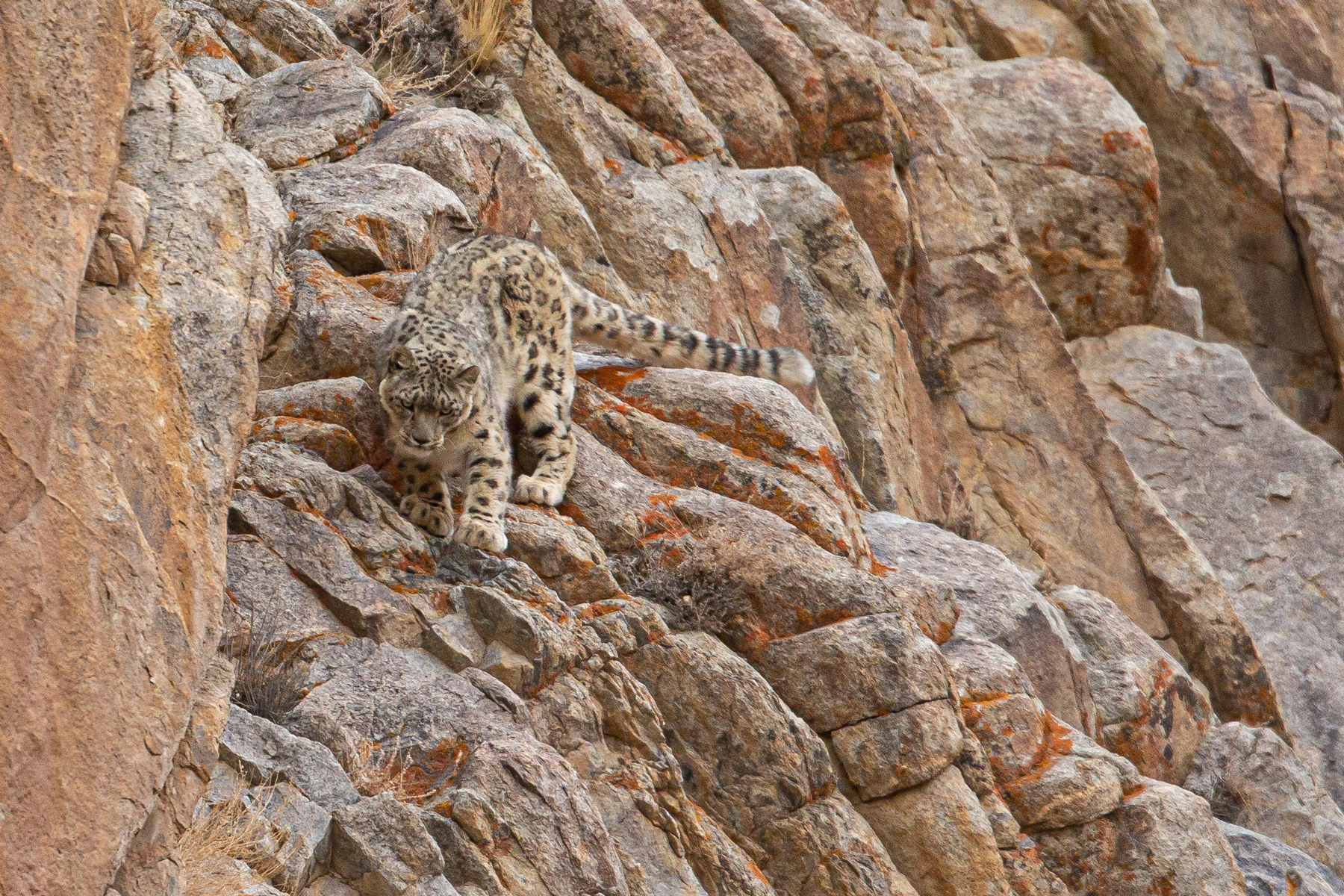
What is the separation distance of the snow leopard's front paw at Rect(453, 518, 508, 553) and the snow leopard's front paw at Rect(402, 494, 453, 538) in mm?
201

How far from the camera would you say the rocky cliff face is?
429 cm

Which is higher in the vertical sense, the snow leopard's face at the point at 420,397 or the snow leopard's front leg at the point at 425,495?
the snow leopard's face at the point at 420,397

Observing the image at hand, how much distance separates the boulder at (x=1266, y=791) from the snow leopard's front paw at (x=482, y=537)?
715cm

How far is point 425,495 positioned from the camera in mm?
7973

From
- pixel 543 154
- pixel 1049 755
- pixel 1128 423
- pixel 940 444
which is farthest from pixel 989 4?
pixel 1049 755

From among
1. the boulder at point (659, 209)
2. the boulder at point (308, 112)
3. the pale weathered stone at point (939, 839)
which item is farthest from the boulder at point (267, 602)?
the boulder at point (659, 209)

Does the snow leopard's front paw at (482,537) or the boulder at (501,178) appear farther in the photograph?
the boulder at (501,178)

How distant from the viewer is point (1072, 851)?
882 centimetres

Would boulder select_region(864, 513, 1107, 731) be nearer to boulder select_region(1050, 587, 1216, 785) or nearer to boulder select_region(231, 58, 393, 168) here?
boulder select_region(1050, 587, 1216, 785)

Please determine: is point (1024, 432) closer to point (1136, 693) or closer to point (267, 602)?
point (1136, 693)

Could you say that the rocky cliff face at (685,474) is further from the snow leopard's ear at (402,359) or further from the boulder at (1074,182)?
the snow leopard's ear at (402,359)

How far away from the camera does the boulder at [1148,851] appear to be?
8.82 meters

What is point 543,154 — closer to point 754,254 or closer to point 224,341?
→ point 754,254

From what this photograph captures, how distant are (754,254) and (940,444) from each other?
3.24 meters
